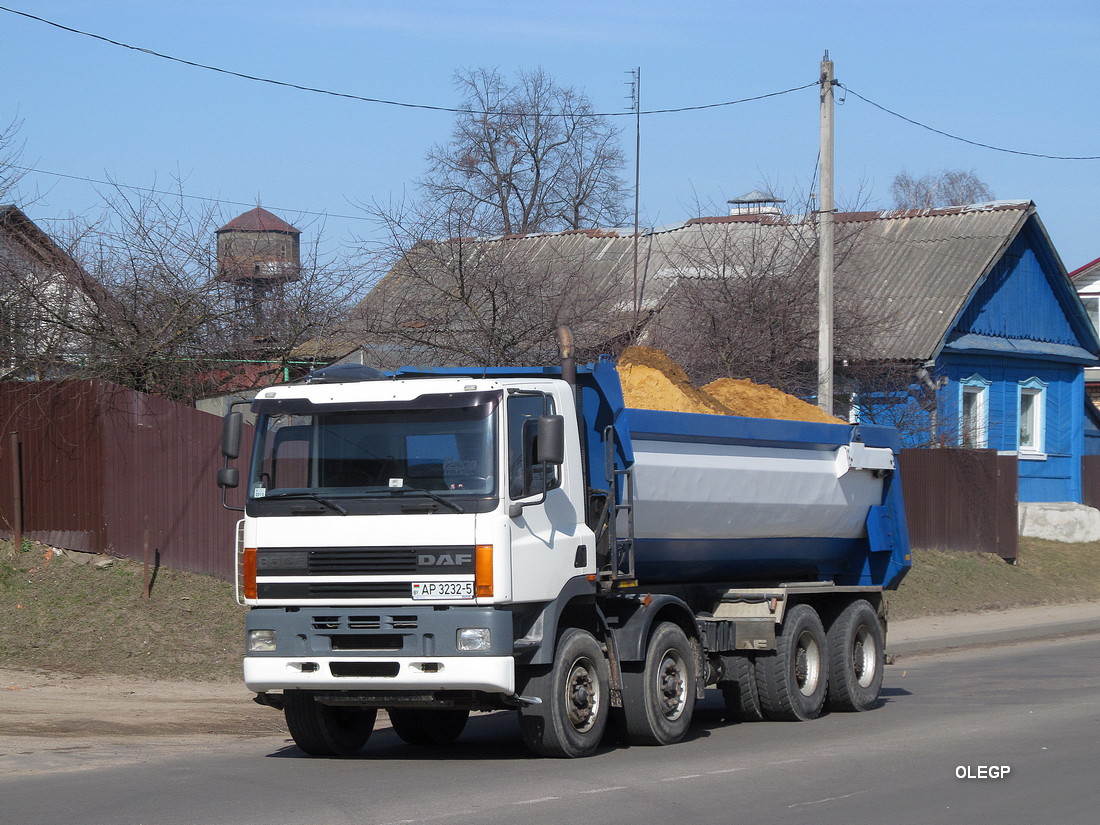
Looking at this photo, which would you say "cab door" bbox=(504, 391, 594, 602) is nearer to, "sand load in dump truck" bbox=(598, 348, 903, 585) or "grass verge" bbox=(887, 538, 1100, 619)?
"sand load in dump truck" bbox=(598, 348, 903, 585)

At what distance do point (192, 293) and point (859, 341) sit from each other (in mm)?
13937

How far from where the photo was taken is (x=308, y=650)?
29.5 ft

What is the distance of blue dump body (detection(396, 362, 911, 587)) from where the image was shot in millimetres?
10078

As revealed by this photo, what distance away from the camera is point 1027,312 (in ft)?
112

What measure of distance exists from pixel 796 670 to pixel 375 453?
4.99 meters

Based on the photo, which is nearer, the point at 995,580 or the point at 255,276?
the point at 255,276

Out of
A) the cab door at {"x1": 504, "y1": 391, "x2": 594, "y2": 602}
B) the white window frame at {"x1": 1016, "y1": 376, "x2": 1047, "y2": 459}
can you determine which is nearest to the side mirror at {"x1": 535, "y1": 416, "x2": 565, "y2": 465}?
the cab door at {"x1": 504, "y1": 391, "x2": 594, "y2": 602}

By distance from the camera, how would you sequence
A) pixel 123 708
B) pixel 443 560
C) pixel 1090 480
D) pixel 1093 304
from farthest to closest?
pixel 1093 304
pixel 1090 480
pixel 123 708
pixel 443 560

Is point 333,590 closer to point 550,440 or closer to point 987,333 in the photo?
point 550,440

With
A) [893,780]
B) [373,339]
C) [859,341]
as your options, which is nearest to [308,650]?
[893,780]

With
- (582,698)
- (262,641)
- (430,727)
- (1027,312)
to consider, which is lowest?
(430,727)

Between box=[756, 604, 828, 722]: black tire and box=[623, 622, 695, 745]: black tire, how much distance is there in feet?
3.91

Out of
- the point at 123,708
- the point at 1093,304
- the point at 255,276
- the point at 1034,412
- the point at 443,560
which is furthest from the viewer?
the point at 1093,304

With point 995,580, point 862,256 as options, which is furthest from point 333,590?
point 862,256
